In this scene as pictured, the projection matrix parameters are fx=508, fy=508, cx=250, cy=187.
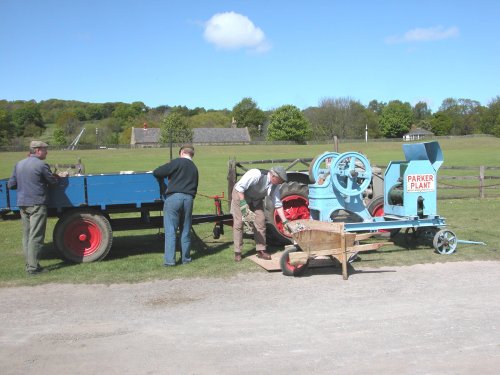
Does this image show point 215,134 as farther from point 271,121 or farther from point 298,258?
point 298,258

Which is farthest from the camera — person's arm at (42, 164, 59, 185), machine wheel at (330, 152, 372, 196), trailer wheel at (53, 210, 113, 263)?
machine wheel at (330, 152, 372, 196)

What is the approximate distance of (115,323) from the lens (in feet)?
17.3

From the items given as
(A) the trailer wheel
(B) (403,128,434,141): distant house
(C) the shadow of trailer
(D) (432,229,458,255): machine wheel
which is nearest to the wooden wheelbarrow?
(D) (432,229,458,255): machine wheel

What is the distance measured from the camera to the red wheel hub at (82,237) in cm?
805

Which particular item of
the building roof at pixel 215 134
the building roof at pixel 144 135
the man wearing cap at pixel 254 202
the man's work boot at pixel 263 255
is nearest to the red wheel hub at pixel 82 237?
the man wearing cap at pixel 254 202

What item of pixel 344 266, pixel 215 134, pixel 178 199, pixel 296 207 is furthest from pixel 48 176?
pixel 215 134

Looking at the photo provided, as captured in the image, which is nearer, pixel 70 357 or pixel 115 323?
pixel 70 357

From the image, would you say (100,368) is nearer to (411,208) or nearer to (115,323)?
(115,323)

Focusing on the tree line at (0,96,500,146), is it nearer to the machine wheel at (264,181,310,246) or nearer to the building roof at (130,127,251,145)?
the building roof at (130,127,251,145)

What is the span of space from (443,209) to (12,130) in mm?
113230

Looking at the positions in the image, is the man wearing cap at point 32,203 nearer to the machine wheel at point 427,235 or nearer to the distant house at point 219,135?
the machine wheel at point 427,235

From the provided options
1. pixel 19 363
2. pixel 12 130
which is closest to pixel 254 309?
pixel 19 363

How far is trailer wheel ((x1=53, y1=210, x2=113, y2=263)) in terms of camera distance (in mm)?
8008

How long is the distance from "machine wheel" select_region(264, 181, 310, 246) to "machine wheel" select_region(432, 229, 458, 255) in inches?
87.2
